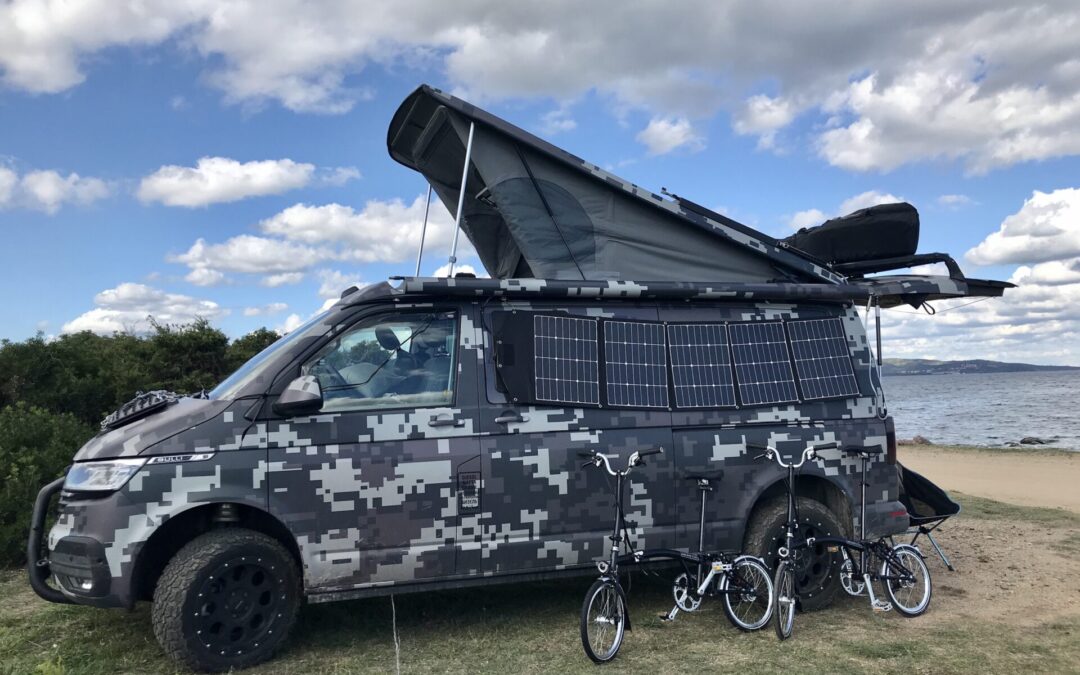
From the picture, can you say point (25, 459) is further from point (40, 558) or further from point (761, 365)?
point (761, 365)

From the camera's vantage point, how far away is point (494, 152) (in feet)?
19.4

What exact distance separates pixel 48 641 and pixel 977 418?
50119 millimetres

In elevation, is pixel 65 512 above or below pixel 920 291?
below

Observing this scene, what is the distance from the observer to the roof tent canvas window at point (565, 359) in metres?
5.33

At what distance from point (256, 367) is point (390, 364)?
0.86 meters

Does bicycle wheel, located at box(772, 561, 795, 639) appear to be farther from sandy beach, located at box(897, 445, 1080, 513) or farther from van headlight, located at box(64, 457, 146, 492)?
sandy beach, located at box(897, 445, 1080, 513)

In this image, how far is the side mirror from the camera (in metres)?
4.60

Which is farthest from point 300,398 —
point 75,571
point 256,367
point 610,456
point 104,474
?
point 610,456

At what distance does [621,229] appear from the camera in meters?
6.15

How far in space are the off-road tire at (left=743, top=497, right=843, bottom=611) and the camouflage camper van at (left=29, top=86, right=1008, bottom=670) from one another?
0.02m

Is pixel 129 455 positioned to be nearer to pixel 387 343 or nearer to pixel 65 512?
pixel 65 512

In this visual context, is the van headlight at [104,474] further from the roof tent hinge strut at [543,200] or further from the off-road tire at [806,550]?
the off-road tire at [806,550]

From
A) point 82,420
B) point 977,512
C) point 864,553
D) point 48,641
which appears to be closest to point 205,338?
point 82,420

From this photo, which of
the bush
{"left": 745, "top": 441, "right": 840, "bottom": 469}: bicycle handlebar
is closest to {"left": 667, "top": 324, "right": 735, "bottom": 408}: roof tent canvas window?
{"left": 745, "top": 441, "right": 840, "bottom": 469}: bicycle handlebar
